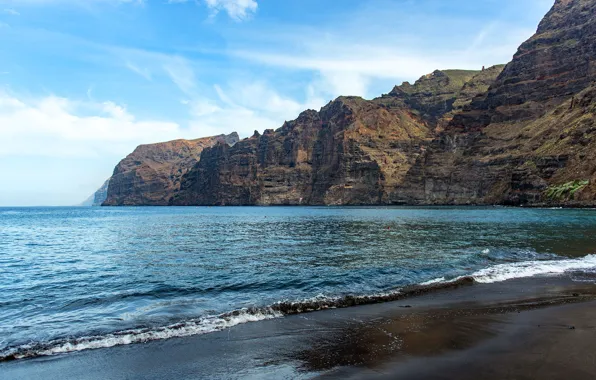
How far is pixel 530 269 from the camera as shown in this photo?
24078mm

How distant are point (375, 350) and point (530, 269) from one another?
60.2 feet

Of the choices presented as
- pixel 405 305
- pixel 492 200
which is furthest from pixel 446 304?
pixel 492 200

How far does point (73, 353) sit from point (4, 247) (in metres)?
39.8

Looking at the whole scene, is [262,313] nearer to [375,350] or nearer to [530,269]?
[375,350]

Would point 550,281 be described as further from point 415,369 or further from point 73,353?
point 73,353

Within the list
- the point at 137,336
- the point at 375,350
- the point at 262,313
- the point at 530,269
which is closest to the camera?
the point at 375,350

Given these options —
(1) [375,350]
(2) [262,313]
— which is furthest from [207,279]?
(1) [375,350]

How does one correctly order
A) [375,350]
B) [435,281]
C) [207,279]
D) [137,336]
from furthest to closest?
1. [207,279]
2. [435,281]
3. [137,336]
4. [375,350]

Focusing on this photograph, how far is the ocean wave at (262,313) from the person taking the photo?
11883 millimetres

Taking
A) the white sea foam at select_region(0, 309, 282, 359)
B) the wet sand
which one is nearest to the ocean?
the white sea foam at select_region(0, 309, 282, 359)

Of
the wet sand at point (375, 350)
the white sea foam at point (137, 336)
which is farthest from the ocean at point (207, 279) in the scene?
the wet sand at point (375, 350)

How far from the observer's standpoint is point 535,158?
15338 cm

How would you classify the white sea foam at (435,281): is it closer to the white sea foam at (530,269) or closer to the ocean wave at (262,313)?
the ocean wave at (262,313)

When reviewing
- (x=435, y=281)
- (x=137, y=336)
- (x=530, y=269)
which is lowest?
(x=530, y=269)
